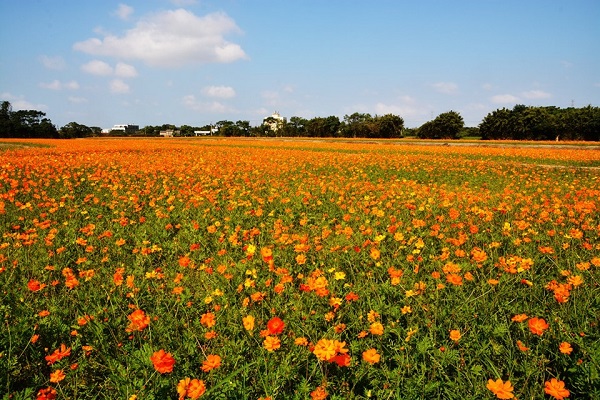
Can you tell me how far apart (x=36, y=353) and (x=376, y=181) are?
8.31 m

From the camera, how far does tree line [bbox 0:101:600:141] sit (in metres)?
47.1

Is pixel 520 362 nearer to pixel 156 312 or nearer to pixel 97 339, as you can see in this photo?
pixel 156 312

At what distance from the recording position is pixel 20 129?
5459cm

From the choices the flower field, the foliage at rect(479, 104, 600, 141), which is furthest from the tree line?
the flower field

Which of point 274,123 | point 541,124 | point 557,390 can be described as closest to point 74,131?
point 274,123

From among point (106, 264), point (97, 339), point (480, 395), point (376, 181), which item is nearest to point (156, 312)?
point (97, 339)

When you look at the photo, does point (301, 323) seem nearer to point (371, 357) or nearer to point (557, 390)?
point (371, 357)

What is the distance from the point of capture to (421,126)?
2495 inches

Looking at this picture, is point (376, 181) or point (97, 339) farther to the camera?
point (376, 181)

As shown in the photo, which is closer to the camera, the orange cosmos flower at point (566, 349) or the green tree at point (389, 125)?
the orange cosmos flower at point (566, 349)

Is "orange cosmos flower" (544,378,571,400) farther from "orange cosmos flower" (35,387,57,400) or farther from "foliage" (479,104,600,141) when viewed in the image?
"foliage" (479,104,600,141)

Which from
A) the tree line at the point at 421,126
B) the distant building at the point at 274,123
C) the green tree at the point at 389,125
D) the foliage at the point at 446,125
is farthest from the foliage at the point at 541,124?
the distant building at the point at 274,123

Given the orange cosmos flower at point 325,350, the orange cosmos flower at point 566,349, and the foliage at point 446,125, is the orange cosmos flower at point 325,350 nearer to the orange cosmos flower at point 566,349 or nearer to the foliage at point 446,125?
the orange cosmos flower at point 566,349

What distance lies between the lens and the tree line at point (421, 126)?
47.1 metres
